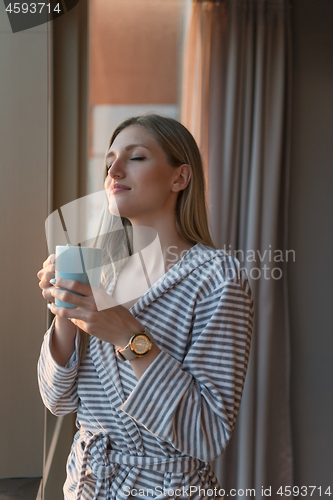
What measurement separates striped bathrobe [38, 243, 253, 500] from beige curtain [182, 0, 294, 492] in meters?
0.80

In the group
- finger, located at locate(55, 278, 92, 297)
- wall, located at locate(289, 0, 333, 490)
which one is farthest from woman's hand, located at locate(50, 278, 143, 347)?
wall, located at locate(289, 0, 333, 490)

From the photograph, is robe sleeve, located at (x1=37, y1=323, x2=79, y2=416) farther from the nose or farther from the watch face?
the nose

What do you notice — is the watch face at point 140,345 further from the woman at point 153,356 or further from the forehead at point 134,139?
the forehead at point 134,139

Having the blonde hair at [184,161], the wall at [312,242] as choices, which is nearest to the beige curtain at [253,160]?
the wall at [312,242]

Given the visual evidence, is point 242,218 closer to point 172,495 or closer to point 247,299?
point 247,299

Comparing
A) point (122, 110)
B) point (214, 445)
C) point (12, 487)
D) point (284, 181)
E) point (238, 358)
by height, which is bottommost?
point (12, 487)

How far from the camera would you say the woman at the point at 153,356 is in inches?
26.7

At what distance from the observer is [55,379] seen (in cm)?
79

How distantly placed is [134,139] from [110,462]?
661mm

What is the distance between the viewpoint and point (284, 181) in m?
1.64

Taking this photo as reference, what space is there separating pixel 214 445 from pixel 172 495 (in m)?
0.13

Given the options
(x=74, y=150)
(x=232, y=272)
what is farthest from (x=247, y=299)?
(x=74, y=150)

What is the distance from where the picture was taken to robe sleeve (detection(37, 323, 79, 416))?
31.2 inches

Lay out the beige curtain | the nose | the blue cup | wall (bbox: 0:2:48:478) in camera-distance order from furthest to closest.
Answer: the beige curtain < the nose < wall (bbox: 0:2:48:478) < the blue cup
